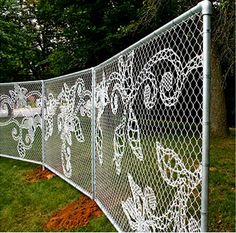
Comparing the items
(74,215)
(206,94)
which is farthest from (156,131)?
(74,215)

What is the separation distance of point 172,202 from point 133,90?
1133 millimetres

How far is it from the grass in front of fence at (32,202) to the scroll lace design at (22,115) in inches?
39.2

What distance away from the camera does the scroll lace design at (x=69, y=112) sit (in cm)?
556

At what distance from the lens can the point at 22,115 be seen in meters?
8.38

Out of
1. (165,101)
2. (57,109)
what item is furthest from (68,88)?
(165,101)

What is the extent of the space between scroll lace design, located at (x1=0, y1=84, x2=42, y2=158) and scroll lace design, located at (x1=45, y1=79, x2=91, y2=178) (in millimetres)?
895

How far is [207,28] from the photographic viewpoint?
2012 mm

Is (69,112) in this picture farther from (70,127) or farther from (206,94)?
(206,94)

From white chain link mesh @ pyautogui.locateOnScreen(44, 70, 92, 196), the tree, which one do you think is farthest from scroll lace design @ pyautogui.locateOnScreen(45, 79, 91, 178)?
the tree

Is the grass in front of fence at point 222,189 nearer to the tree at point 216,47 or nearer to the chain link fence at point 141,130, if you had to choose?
the chain link fence at point 141,130

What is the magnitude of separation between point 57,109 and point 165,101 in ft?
14.8

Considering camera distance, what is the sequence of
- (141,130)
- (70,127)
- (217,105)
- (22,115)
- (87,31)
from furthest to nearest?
(87,31)
(217,105)
(22,115)
(70,127)
(141,130)

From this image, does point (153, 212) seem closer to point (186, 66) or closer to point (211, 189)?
point (186, 66)

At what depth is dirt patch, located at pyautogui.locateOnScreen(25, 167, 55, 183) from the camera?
701 centimetres
